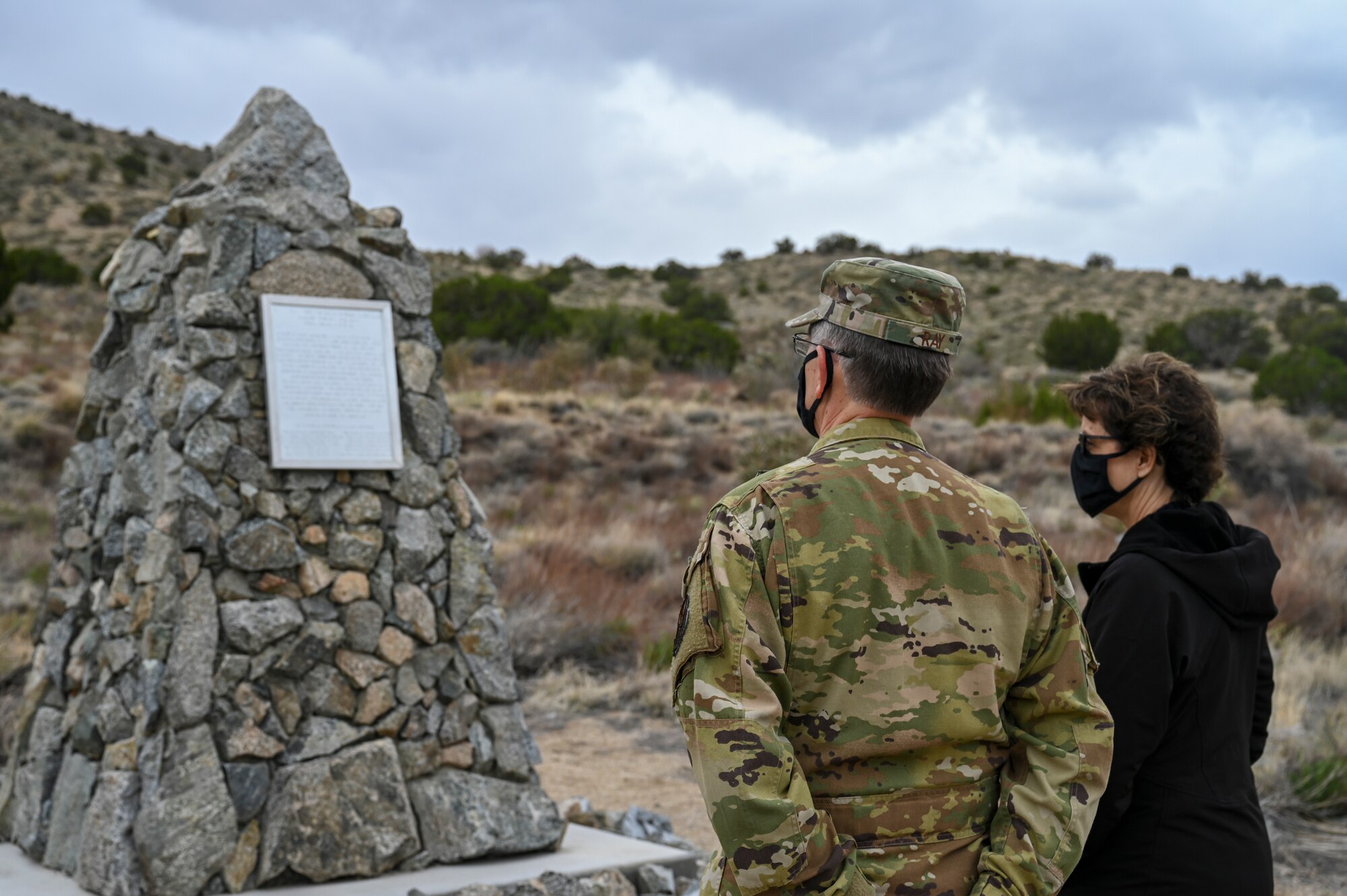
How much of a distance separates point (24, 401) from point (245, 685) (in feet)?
43.9

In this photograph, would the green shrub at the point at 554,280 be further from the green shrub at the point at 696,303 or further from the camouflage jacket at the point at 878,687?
the camouflage jacket at the point at 878,687

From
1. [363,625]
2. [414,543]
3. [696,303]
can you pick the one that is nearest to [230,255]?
[414,543]

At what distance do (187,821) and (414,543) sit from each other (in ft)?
4.61

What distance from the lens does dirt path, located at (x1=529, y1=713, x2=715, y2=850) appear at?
6.88 metres

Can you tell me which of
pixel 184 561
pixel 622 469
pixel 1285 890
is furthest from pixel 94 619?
pixel 622 469

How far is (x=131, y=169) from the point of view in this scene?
123ft

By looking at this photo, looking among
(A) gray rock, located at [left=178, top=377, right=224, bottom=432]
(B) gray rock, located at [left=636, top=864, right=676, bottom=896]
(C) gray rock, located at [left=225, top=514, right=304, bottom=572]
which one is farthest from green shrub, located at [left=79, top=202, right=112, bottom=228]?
(B) gray rock, located at [left=636, top=864, right=676, bottom=896]

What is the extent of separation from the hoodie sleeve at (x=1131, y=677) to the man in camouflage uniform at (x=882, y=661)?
0.98ft

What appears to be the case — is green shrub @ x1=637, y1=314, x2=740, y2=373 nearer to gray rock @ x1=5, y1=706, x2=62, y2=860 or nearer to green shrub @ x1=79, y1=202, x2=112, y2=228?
green shrub @ x1=79, y1=202, x2=112, y2=228

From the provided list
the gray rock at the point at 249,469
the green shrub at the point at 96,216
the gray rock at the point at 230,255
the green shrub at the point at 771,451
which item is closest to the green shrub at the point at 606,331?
the green shrub at the point at 771,451

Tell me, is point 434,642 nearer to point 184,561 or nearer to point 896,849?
point 184,561

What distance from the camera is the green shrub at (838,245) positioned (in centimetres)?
4697

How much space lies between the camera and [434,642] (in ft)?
16.4

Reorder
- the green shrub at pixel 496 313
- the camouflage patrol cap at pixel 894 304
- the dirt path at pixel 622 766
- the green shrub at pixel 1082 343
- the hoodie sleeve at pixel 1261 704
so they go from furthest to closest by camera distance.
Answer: the green shrub at pixel 1082 343 → the green shrub at pixel 496 313 → the dirt path at pixel 622 766 → the hoodie sleeve at pixel 1261 704 → the camouflage patrol cap at pixel 894 304
